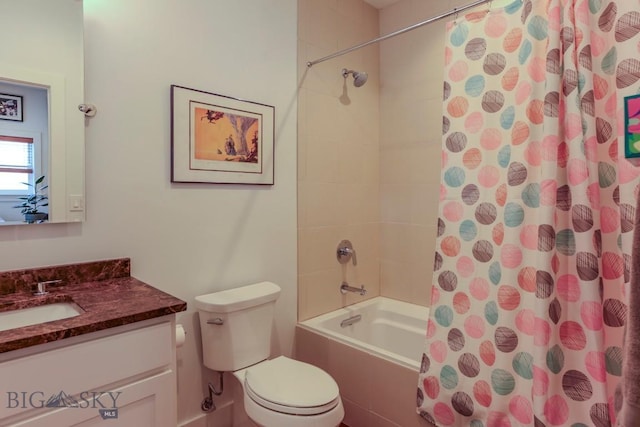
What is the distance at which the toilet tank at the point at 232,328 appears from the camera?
175 centimetres

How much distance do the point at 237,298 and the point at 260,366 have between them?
0.33 metres

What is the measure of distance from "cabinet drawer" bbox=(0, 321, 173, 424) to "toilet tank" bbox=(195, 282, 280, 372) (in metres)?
0.51

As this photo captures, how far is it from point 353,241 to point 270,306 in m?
0.89

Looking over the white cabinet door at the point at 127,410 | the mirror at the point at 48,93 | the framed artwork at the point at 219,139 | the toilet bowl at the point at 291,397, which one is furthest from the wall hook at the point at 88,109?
the toilet bowl at the point at 291,397

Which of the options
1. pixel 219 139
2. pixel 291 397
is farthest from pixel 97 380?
pixel 219 139

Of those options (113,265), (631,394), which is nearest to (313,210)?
(113,265)

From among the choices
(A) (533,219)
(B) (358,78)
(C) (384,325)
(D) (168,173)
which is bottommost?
(C) (384,325)

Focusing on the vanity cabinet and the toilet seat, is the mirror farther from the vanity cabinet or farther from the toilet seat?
the toilet seat

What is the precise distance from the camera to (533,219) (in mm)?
1460

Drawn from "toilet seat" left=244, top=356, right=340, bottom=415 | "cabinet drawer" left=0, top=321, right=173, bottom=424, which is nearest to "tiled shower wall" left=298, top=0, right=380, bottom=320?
"toilet seat" left=244, top=356, right=340, bottom=415

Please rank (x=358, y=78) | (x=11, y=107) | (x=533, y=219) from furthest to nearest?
1. (x=358, y=78)
2. (x=533, y=219)
3. (x=11, y=107)

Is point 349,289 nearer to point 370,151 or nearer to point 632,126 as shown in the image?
point 370,151

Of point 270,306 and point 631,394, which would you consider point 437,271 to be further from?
point 631,394

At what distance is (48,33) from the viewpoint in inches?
55.1
